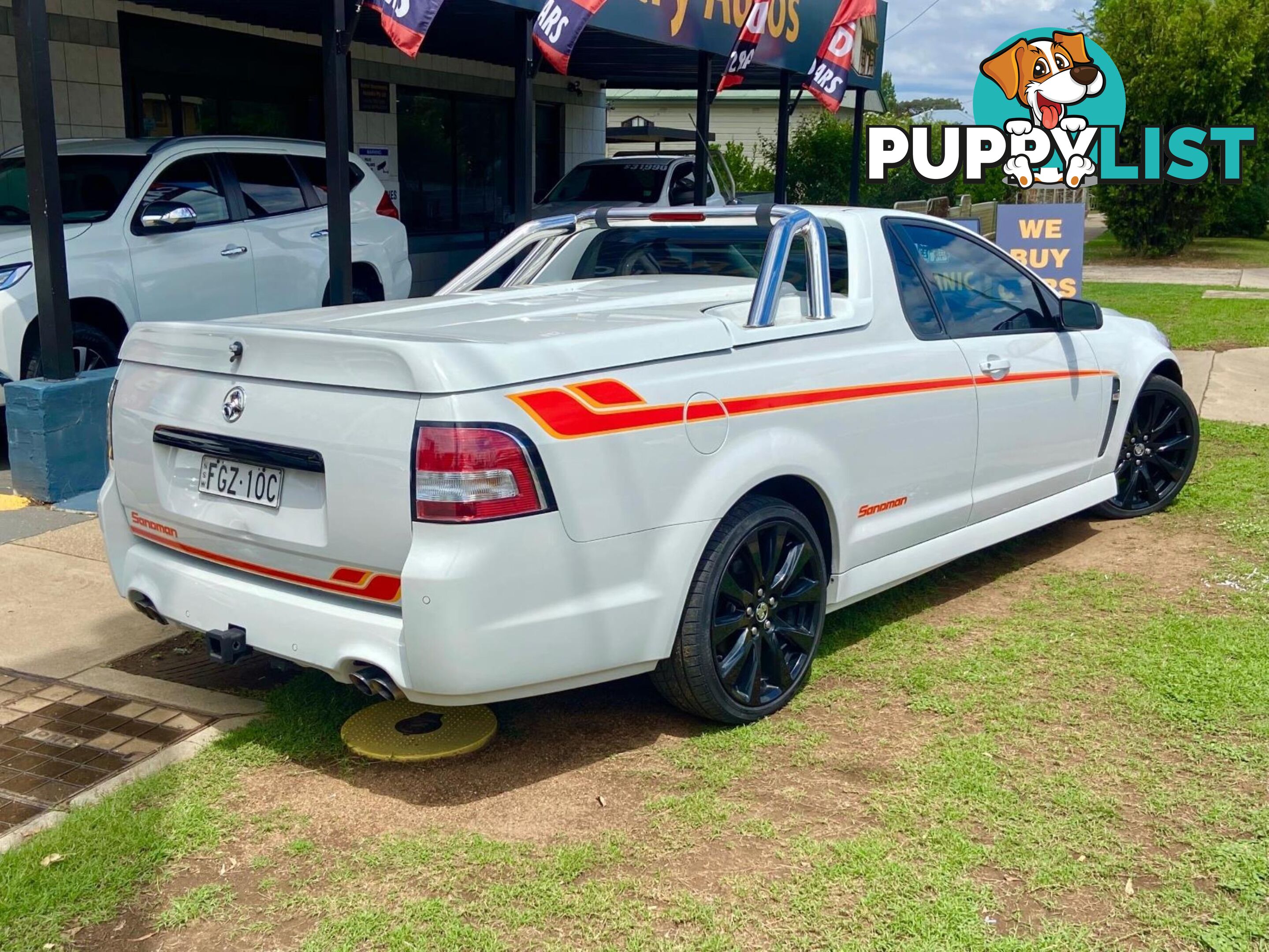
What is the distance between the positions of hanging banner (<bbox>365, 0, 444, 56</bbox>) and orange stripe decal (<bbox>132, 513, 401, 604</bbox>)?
479 centimetres

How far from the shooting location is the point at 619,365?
3.66 meters

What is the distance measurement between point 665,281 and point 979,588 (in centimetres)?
199

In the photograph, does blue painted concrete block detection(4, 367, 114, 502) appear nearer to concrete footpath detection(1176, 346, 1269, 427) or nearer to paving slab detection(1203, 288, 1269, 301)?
concrete footpath detection(1176, 346, 1269, 427)

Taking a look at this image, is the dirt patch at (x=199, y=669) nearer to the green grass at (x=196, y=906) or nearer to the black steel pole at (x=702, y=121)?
the green grass at (x=196, y=906)

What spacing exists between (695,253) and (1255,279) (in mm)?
20256

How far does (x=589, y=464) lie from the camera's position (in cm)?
350

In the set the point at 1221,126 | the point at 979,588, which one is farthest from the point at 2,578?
the point at 1221,126

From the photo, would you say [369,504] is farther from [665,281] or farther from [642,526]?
[665,281]

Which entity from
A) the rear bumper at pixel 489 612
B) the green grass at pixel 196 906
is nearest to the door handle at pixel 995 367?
the rear bumper at pixel 489 612

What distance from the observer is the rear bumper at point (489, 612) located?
3330mm

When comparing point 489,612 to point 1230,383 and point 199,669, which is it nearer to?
point 199,669

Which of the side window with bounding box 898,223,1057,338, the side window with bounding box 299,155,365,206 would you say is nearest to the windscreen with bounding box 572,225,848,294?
the side window with bounding box 898,223,1057,338

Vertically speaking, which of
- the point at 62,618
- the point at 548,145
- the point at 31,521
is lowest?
the point at 62,618

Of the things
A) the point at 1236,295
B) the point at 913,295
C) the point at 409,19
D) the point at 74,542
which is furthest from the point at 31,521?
the point at 1236,295
